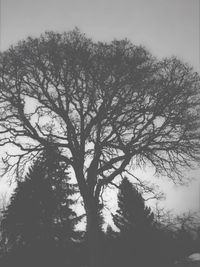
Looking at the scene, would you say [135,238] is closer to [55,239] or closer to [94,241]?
[55,239]

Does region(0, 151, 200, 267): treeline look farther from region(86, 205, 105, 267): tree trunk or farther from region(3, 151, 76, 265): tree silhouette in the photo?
region(86, 205, 105, 267): tree trunk

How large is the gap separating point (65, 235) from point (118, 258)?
5.64m

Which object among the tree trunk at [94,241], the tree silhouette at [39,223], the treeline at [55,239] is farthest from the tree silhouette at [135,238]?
the tree silhouette at [39,223]

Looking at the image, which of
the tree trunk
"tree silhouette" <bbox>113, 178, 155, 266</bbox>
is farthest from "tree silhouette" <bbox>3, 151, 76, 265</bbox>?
the tree trunk

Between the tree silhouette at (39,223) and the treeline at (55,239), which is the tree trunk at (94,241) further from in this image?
the tree silhouette at (39,223)

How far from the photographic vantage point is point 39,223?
837 inches

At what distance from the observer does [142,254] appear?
17656 millimetres

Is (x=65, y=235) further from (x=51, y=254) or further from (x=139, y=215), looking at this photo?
(x=139, y=215)

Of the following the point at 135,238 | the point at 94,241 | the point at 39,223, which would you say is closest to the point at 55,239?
the point at 39,223

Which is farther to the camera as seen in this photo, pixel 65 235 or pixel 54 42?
pixel 65 235

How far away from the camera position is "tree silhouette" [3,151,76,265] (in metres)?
20.2

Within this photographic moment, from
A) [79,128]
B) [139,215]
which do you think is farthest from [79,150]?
[139,215]

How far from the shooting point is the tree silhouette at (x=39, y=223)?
20.2m

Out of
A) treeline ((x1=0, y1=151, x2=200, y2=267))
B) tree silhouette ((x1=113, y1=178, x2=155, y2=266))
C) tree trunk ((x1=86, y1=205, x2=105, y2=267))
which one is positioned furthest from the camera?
treeline ((x1=0, y1=151, x2=200, y2=267))
